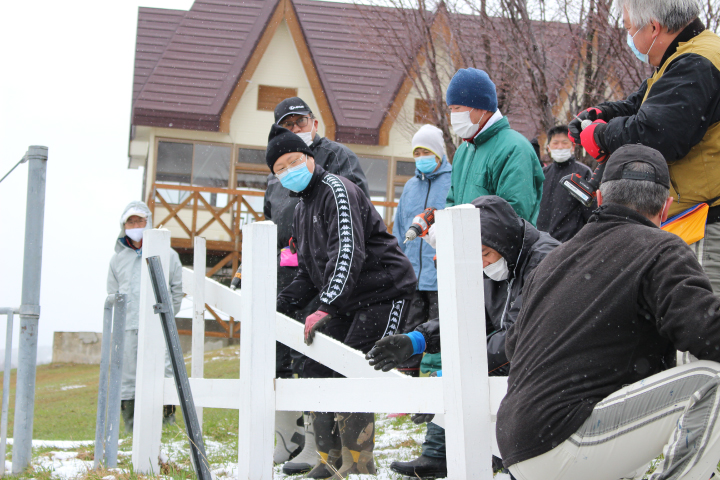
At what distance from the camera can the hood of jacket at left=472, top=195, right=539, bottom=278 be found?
2779mm

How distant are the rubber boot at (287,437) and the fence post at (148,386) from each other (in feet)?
2.69

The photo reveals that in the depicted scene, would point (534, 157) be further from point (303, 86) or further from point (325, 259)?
point (303, 86)

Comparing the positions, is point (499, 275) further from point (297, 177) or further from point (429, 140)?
point (429, 140)

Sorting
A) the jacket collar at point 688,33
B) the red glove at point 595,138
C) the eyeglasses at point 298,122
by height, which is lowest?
the red glove at point 595,138

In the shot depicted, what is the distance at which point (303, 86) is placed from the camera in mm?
19156

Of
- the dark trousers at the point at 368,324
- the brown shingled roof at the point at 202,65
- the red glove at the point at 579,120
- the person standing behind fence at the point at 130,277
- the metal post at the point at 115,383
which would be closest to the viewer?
the red glove at the point at 579,120

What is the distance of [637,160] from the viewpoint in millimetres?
2180

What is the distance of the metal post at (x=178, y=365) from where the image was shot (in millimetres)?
2609

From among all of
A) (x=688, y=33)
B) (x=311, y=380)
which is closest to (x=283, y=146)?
(x=311, y=380)

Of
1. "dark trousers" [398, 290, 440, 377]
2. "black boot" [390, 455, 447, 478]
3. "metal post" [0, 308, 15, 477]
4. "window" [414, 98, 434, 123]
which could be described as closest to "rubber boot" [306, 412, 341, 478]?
"black boot" [390, 455, 447, 478]

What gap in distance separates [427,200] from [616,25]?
3512 mm

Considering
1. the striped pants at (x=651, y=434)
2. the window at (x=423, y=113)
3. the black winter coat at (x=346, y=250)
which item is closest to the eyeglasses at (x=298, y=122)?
the black winter coat at (x=346, y=250)

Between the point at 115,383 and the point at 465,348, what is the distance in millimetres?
2880

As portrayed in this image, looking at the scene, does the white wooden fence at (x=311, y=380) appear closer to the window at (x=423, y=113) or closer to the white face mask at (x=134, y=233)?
the white face mask at (x=134, y=233)
